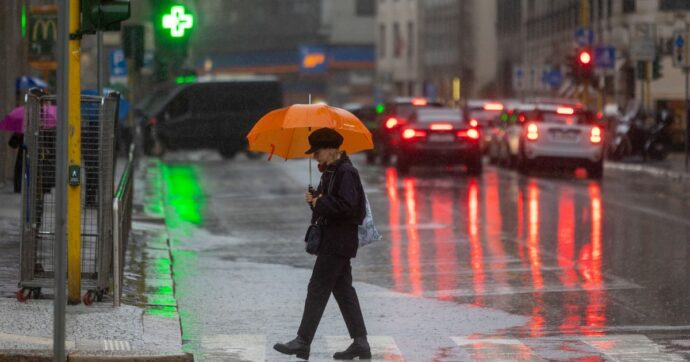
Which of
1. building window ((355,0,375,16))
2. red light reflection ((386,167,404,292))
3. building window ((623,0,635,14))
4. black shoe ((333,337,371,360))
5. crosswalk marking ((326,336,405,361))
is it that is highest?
building window ((355,0,375,16))

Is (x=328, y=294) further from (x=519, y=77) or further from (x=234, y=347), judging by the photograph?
(x=519, y=77)

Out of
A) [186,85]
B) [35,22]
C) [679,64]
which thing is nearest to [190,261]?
[35,22]

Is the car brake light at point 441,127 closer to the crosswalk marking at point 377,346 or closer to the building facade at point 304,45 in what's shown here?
the crosswalk marking at point 377,346

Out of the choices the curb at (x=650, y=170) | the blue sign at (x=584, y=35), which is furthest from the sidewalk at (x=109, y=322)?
the blue sign at (x=584, y=35)

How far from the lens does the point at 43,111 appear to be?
1318cm

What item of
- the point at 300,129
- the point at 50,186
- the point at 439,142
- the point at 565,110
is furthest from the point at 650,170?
the point at 300,129

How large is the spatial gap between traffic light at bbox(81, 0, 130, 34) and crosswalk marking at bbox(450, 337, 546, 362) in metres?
3.09

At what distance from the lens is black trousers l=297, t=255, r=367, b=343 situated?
428 inches

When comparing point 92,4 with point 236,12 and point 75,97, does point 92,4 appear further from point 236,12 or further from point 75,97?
point 236,12

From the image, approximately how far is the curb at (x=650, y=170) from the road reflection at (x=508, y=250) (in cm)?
528

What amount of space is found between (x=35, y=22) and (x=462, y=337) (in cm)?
1803

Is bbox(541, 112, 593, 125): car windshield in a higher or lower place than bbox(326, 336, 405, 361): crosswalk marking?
higher

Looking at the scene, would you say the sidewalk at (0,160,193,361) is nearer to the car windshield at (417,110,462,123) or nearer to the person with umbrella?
the person with umbrella

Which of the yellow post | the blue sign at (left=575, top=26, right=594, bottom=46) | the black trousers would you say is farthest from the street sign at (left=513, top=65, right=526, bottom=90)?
the black trousers
